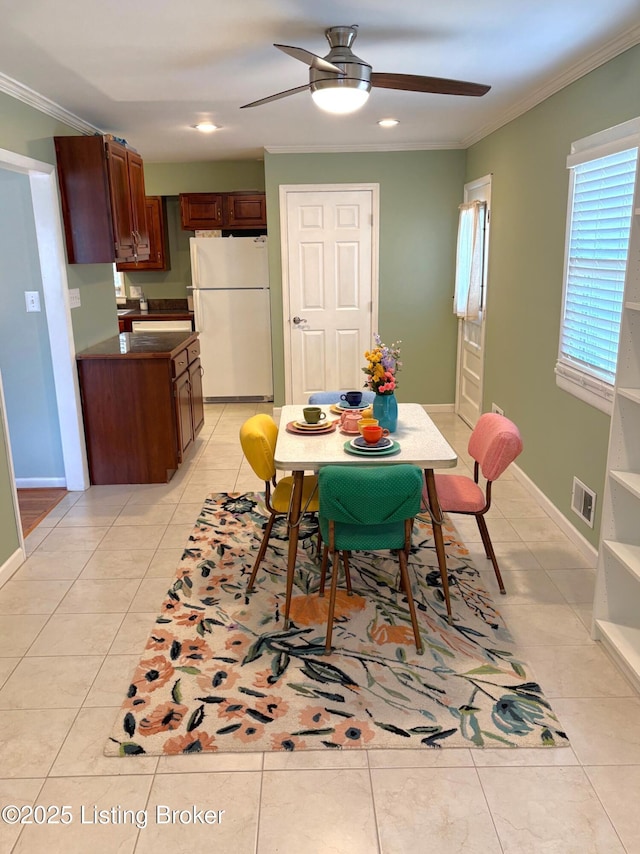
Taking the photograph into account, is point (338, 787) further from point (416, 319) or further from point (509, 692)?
point (416, 319)

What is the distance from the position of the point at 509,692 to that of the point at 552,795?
0.45 metres

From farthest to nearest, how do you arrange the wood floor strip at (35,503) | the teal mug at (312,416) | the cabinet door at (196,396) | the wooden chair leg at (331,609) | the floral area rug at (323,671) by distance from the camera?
the cabinet door at (196,396) < the wood floor strip at (35,503) < the teal mug at (312,416) < the wooden chair leg at (331,609) < the floral area rug at (323,671)

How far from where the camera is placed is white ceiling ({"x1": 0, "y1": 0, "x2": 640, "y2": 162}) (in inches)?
96.0

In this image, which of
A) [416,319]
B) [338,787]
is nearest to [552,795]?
[338,787]

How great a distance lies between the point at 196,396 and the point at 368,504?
3.09 metres

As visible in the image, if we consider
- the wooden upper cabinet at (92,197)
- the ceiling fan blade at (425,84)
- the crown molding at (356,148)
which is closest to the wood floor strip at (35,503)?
the wooden upper cabinet at (92,197)

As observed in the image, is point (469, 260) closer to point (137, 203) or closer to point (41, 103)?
point (137, 203)

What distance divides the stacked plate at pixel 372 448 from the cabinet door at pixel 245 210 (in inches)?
170

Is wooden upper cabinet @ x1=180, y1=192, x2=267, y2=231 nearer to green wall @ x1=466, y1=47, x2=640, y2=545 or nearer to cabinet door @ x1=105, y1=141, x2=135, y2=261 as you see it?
cabinet door @ x1=105, y1=141, x2=135, y2=261

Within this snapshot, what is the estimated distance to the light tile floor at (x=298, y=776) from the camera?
1.81 m

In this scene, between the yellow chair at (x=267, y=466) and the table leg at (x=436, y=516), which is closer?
the table leg at (x=436, y=516)

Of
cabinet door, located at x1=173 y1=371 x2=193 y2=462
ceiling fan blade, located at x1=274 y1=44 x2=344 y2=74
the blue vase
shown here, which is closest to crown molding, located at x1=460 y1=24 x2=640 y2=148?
ceiling fan blade, located at x1=274 y1=44 x2=344 y2=74

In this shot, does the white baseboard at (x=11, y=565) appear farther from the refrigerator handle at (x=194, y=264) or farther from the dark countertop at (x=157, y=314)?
the dark countertop at (x=157, y=314)

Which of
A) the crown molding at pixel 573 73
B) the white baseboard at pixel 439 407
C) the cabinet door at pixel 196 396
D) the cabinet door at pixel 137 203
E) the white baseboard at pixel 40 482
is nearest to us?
the crown molding at pixel 573 73
